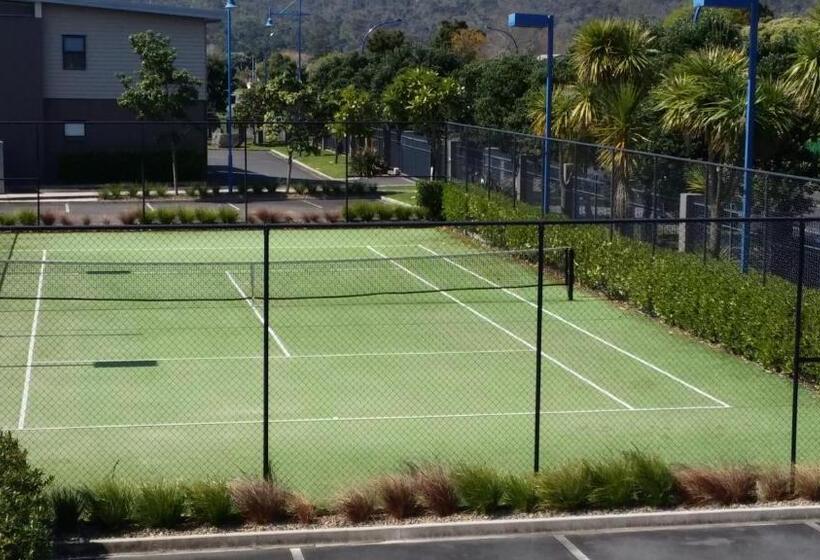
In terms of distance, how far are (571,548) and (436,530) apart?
128 centimetres

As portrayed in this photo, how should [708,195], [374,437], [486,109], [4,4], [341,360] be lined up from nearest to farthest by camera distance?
[374,437]
[341,360]
[708,195]
[4,4]
[486,109]

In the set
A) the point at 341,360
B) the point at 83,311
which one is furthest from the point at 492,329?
the point at 83,311

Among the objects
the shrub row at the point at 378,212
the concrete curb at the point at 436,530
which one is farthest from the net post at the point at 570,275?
the concrete curb at the point at 436,530

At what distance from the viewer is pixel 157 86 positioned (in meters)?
48.7

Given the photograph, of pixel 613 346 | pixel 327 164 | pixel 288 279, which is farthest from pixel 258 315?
pixel 327 164

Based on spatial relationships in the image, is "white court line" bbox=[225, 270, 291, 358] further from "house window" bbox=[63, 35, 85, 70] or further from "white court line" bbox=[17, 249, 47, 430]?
"house window" bbox=[63, 35, 85, 70]

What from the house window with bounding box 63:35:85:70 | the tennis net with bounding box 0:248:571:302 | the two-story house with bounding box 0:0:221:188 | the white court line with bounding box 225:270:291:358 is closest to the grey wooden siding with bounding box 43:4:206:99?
the two-story house with bounding box 0:0:221:188

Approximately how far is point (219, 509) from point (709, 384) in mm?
9580

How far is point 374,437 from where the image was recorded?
17.6 meters

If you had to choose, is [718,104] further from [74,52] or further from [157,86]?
[74,52]

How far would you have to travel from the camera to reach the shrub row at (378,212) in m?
40.4

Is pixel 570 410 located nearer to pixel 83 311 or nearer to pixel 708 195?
pixel 708 195

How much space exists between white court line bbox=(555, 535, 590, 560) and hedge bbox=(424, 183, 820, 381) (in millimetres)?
7518

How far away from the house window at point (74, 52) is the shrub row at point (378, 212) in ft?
56.2
